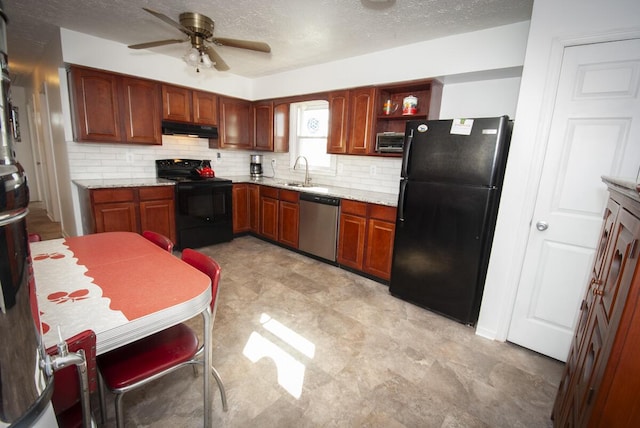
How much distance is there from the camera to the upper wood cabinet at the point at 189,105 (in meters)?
3.71

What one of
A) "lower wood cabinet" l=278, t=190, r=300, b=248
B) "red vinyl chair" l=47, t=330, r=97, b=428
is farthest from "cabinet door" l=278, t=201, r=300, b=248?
"red vinyl chair" l=47, t=330, r=97, b=428

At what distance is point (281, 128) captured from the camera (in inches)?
170

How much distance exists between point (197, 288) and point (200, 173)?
324 centimetres

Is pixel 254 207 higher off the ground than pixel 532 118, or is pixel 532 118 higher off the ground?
pixel 532 118

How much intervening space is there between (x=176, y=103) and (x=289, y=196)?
1.92 m

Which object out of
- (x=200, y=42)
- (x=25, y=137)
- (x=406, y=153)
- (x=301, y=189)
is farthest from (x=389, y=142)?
(x=25, y=137)

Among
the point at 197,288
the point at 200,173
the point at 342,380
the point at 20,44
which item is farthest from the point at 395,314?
the point at 20,44

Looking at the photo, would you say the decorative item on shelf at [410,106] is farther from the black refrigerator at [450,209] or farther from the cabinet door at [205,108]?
the cabinet door at [205,108]

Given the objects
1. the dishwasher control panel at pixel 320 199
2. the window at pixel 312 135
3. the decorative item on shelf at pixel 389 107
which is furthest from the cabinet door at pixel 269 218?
the decorative item on shelf at pixel 389 107

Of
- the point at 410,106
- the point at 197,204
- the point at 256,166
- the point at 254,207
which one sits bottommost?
the point at 254,207

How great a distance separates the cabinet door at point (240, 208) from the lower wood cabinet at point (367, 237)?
177cm

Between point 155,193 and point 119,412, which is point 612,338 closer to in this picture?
point 119,412

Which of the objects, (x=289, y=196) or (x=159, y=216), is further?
(x=289, y=196)

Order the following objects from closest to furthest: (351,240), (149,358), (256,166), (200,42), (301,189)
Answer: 1. (149,358)
2. (200,42)
3. (351,240)
4. (301,189)
5. (256,166)
